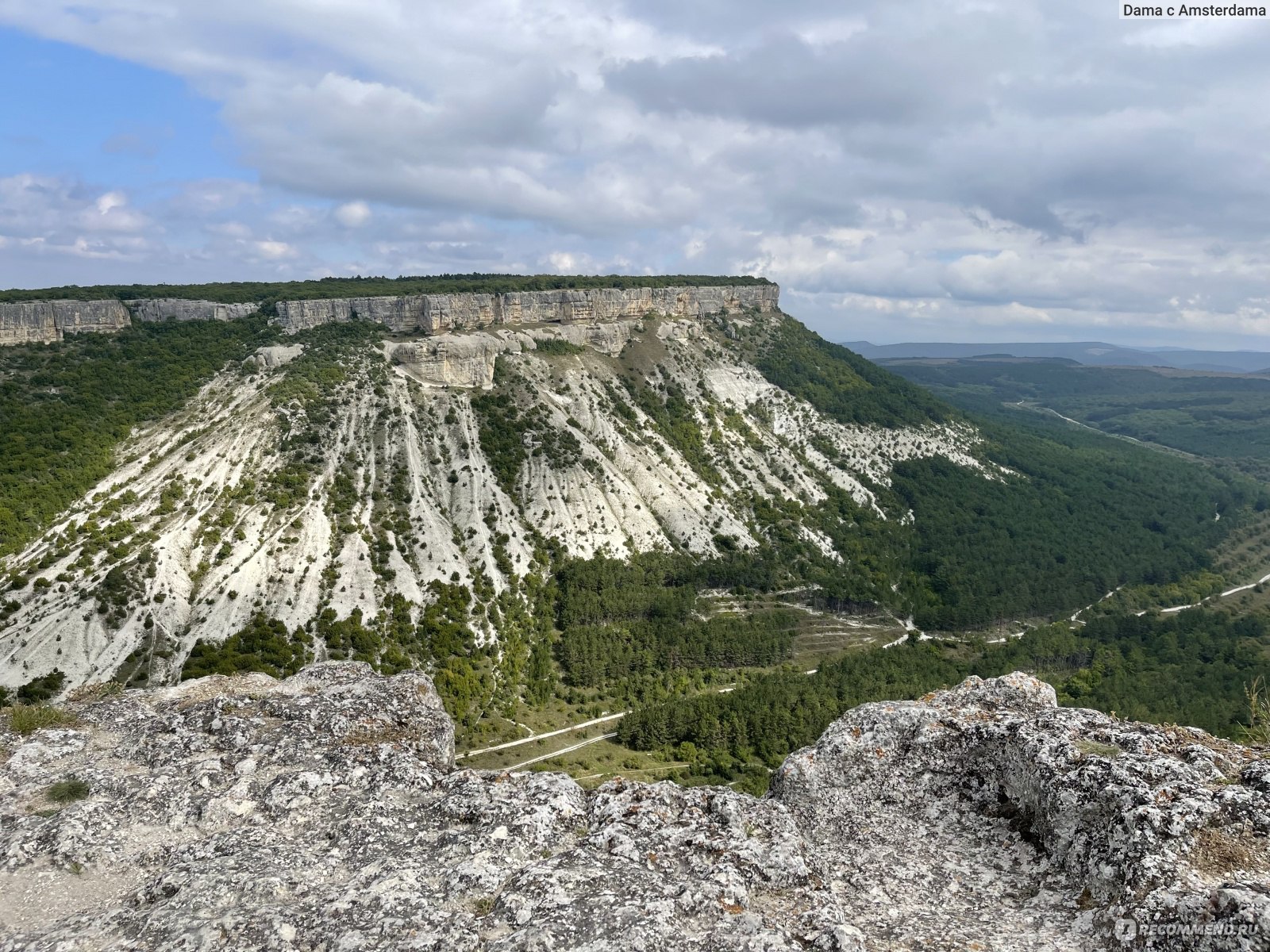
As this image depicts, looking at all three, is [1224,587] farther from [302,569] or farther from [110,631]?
[110,631]

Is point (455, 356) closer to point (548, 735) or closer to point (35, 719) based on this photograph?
point (548, 735)

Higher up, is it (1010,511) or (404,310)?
(404,310)

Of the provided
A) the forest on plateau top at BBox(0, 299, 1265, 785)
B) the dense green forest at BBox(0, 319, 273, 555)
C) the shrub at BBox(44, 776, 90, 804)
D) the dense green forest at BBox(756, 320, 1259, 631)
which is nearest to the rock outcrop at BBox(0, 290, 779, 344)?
the dense green forest at BBox(0, 319, 273, 555)

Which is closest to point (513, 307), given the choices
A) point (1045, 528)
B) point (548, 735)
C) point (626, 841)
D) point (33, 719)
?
point (548, 735)

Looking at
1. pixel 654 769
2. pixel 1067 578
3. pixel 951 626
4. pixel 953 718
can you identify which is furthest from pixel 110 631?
pixel 1067 578

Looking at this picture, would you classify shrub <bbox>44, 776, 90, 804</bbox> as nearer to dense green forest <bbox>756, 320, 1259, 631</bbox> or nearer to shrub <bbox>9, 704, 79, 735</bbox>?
shrub <bbox>9, 704, 79, 735</bbox>

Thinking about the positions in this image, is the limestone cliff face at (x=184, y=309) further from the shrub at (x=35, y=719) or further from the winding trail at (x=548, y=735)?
the shrub at (x=35, y=719)
